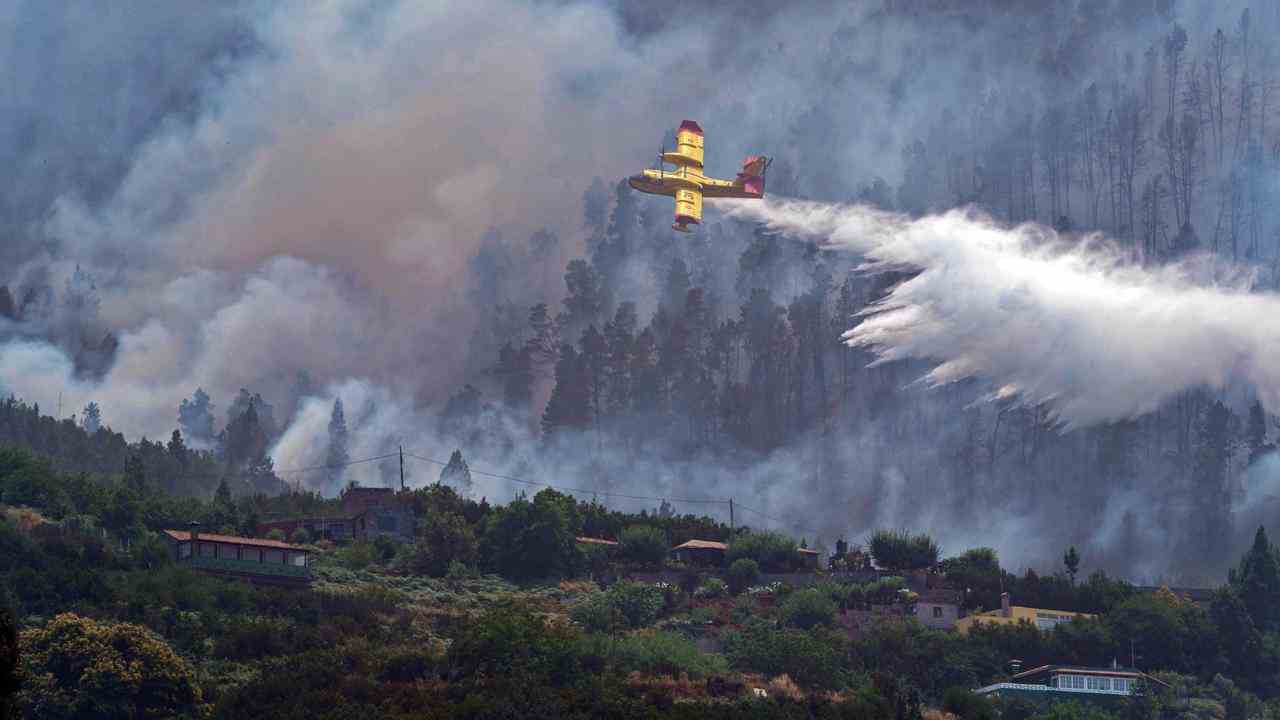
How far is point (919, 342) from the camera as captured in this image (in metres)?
142

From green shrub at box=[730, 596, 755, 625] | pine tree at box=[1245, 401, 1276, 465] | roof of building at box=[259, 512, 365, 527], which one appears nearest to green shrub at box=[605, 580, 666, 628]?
green shrub at box=[730, 596, 755, 625]

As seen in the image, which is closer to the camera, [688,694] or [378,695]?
[378,695]

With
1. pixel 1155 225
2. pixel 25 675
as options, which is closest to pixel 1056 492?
pixel 1155 225

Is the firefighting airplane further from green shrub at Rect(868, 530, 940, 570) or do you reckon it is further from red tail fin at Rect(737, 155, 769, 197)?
green shrub at Rect(868, 530, 940, 570)

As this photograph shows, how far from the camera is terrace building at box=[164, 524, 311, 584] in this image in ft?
360

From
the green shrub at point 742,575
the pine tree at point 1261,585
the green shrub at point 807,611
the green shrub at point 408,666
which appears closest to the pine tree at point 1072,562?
the pine tree at point 1261,585

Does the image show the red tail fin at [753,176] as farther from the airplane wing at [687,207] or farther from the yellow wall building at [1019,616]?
the yellow wall building at [1019,616]

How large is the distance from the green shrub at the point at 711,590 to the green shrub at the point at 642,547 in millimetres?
5145

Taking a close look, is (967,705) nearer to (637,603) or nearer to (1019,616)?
(1019,616)

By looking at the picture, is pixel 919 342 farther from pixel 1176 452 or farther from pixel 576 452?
pixel 576 452

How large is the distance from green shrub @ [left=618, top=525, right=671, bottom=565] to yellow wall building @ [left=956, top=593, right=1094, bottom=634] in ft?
64.5

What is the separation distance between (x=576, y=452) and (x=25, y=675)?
271 ft

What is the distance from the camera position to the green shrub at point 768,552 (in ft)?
408

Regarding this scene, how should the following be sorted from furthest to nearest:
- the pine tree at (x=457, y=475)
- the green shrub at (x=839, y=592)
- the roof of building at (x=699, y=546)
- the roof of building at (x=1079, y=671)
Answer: the pine tree at (x=457, y=475) → the roof of building at (x=699, y=546) → the green shrub at (x=839, y=592) → the roof of building at (x=1079, y=671)
